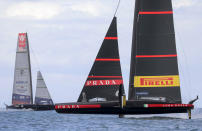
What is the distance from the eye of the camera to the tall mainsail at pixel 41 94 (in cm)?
8188

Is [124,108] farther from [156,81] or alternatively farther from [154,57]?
[154,57]

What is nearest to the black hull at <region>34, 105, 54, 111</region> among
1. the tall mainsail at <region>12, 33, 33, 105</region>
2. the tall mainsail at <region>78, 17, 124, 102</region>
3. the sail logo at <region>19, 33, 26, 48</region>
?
the tall mainsail at <region>12, 33, 33, 105</region>

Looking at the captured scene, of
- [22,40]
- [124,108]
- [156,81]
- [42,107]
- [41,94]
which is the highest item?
[22,40]

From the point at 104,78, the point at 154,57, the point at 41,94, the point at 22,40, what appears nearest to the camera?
the point at 154,57

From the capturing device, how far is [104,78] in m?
44.5

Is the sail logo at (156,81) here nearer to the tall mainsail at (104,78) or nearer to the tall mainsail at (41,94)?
the tall mainsail at (104,78)

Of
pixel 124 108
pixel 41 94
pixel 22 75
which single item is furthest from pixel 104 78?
pixel 22 75

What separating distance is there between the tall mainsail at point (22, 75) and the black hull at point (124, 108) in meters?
39.0

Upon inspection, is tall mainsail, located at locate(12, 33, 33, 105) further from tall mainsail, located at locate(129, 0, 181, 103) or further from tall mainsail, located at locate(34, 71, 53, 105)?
tall mainsail, located at locate(129, 0, 181, 103)

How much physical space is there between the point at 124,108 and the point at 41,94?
141ft

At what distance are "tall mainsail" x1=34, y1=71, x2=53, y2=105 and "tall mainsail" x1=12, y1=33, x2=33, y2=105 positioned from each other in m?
1.93

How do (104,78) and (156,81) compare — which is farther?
(104,78)

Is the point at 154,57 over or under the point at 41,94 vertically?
under

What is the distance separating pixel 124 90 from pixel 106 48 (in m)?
3.85
